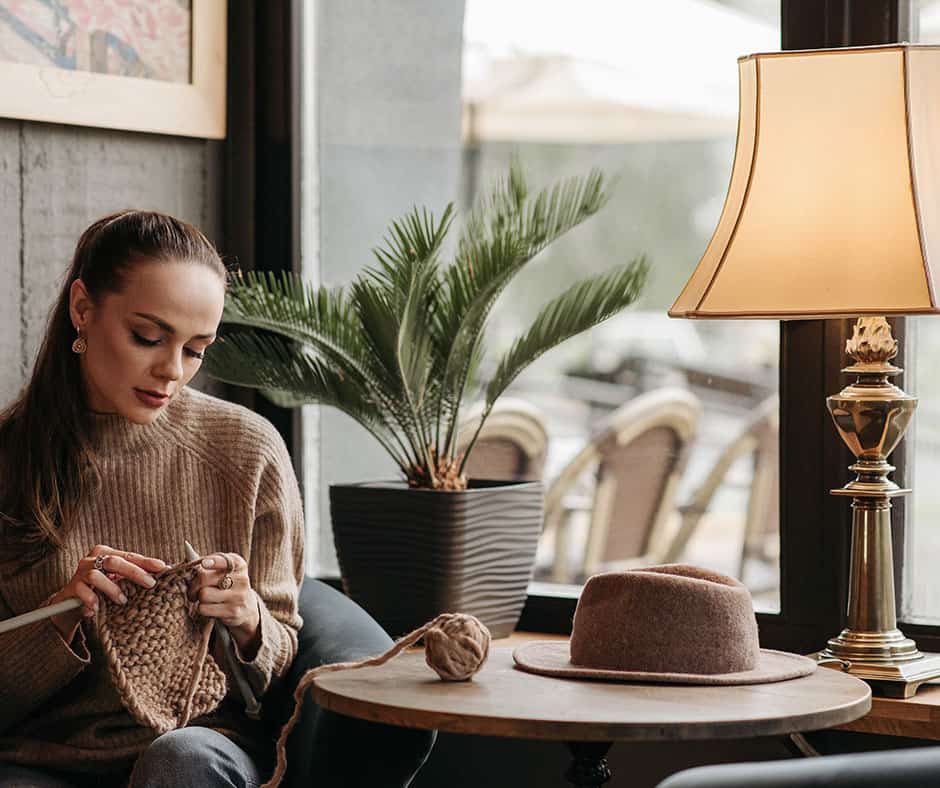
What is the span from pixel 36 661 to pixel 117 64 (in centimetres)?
122

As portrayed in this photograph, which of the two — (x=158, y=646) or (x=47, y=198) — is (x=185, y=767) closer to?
(x=158, y=646)

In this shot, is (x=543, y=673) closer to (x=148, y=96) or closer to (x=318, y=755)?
(x=318, y=755)

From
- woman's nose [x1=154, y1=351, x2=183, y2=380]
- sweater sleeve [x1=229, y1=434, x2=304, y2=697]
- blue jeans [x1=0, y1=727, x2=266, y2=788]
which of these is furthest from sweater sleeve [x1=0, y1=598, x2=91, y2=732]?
woman's nose [x1=154, y1=351, x2=183, y2=380]

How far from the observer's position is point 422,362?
2.69 meters

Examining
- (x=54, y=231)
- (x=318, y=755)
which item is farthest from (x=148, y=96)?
(x=318, y=755)

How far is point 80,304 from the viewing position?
2.19 meters

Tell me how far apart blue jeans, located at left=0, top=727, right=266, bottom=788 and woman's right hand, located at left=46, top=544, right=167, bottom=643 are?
0.20 metres

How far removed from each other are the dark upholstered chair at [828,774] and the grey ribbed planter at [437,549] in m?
1.32

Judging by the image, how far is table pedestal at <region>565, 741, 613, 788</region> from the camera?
1.85m

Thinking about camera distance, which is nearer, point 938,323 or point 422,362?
point 938,323

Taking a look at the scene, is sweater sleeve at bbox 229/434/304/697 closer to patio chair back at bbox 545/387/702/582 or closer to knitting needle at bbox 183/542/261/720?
knitting needle at bbox 183/542/261/720

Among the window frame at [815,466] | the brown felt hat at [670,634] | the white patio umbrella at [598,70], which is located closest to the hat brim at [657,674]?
the brown felt hat at [670,634]

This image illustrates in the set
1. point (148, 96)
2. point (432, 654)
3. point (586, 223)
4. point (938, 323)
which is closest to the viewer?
point (432, 654)

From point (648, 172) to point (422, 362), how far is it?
0.68 metres
